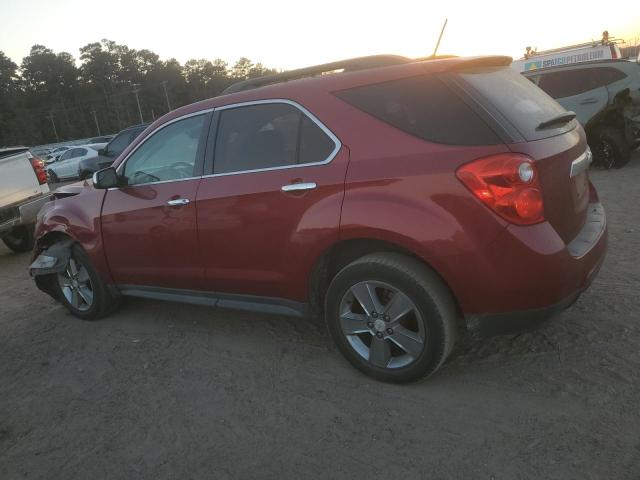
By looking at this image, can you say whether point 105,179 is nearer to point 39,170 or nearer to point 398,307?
point 398,307

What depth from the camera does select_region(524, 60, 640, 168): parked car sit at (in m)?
8.35

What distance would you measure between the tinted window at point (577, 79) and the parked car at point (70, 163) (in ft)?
64.5

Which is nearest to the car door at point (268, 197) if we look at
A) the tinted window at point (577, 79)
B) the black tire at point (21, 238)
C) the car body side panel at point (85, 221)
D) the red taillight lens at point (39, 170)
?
the car body side panel at point (85, 221)

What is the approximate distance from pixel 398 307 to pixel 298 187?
0.89 metres

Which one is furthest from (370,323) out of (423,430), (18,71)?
(18,71)

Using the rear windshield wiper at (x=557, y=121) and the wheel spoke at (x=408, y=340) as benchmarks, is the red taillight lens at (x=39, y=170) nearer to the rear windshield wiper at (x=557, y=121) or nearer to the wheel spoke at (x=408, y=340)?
the wheel spoke at (x=408, y=340)

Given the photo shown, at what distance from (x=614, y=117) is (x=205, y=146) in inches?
299

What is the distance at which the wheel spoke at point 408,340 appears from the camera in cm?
278

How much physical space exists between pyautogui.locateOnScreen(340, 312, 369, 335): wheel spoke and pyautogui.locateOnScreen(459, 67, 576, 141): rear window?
1310 millimetres

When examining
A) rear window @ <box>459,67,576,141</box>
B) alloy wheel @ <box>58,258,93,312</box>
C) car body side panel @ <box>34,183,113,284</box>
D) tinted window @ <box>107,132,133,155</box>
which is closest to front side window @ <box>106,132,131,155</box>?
tinted window @ <box>107,132,133,155</box>

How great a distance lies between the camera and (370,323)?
291cm

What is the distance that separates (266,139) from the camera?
128 inches

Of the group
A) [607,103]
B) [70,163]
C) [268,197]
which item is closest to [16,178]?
[268,197]

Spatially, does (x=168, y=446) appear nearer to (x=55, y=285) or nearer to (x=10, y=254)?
(x=55, y=285)
